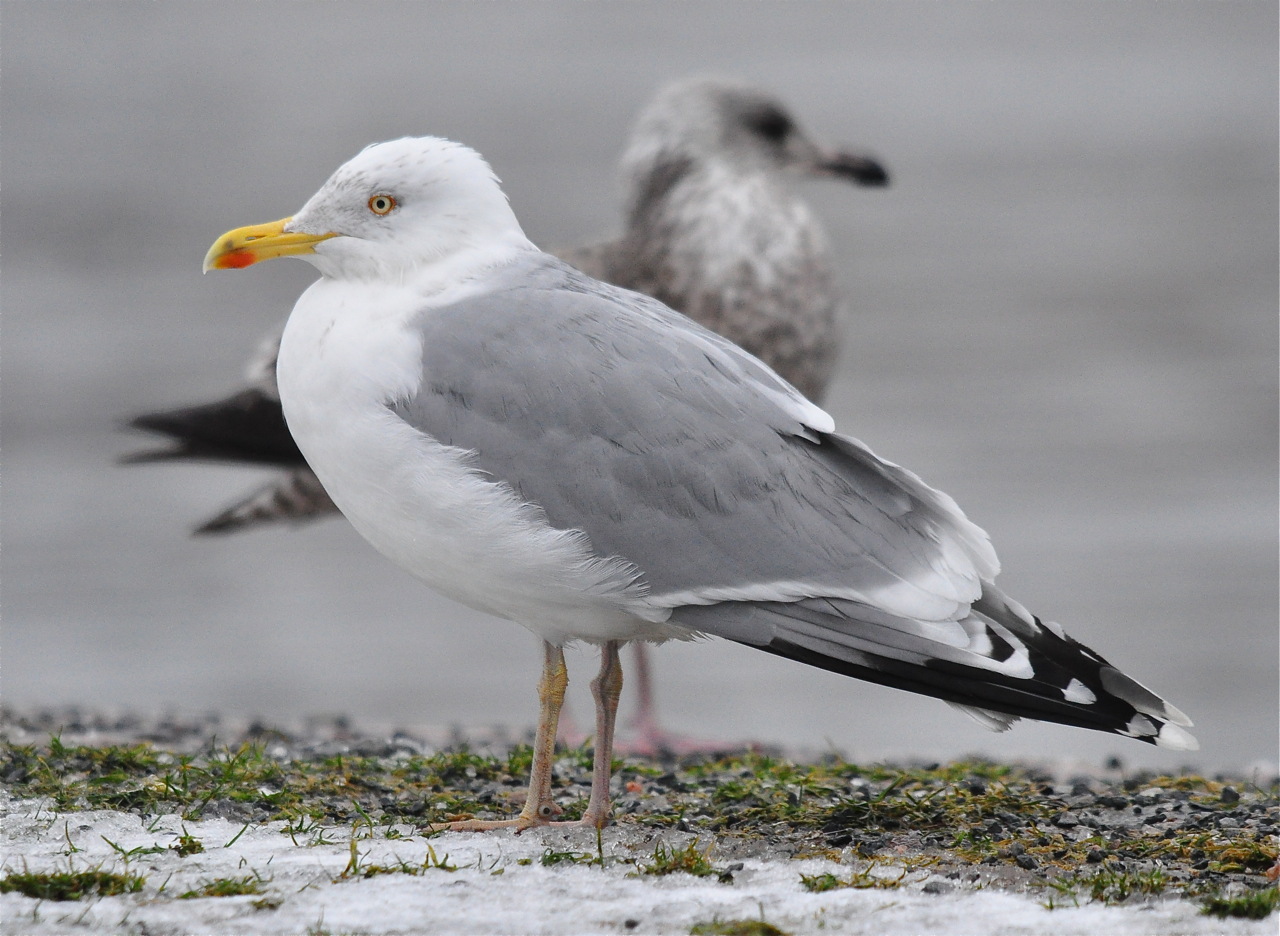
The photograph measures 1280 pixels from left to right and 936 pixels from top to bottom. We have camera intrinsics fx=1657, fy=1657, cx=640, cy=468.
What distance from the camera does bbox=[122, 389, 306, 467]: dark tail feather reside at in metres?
7.59

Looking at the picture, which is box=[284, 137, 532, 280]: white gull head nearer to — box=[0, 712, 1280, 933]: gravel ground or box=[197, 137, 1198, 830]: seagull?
box=[197, 137, 1198, 830]: seagull

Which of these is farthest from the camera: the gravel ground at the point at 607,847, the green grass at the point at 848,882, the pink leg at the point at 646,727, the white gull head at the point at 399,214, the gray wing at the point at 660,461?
the pink leg at the point at 646,727

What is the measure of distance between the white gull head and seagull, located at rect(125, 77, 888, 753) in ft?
9.38

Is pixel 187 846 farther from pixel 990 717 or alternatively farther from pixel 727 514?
pixel 990 717

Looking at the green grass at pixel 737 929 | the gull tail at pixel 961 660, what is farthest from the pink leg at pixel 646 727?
the green grass at pixel 737 929

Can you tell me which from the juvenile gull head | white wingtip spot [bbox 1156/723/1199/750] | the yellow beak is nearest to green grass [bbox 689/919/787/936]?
white wingtip spot [bbox 1156/723/1199/750]

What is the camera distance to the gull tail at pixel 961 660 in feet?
13.1

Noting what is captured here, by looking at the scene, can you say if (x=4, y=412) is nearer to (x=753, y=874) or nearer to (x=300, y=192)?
(x=300, y=192)

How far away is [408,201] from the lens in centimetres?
454

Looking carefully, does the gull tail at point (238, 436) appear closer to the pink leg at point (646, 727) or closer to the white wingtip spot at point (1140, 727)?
the pink leg at point (646, 727)

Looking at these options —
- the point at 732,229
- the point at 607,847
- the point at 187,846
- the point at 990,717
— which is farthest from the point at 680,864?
the point at 732,229

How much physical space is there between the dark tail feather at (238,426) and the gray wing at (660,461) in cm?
346

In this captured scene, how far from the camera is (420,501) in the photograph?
4090 mm

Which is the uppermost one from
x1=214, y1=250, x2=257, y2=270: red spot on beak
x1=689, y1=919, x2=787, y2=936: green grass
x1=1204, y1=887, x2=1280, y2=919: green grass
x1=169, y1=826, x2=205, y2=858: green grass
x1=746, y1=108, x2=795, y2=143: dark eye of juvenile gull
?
x1=746, y1=108, x2=795, y2=143: dark eye of juvenile gull
